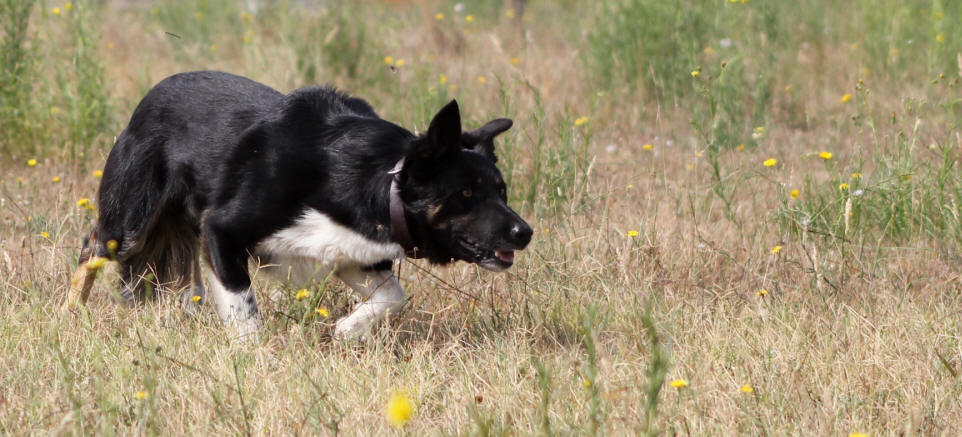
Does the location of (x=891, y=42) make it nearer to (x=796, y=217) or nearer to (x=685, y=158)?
(x=685, y=158)

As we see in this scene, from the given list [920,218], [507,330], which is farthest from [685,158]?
[507,330]

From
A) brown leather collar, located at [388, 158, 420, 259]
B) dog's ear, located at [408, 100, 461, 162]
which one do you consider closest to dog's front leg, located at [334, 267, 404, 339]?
brown leather collar, located at [388, 158, 420, 259]

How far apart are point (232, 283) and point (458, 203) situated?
35.6 inches

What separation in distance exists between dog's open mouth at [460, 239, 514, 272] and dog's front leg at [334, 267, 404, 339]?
0.42 metres

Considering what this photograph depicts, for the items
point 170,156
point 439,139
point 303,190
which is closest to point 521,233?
point 439,139

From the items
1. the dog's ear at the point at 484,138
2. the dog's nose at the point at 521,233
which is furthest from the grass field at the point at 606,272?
the dog's ear at the point at 484,138

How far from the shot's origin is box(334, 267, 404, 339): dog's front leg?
4.05 m

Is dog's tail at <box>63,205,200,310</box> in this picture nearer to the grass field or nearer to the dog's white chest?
the grass field

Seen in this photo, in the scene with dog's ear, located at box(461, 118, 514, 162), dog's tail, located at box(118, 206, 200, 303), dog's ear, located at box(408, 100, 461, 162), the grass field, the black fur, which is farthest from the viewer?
dog's tail, located at box(118, 206, 200, 303)

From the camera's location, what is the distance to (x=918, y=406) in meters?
3.34

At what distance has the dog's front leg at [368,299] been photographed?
4.05m

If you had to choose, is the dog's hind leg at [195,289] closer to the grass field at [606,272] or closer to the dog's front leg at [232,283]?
the grass field at [606,272]

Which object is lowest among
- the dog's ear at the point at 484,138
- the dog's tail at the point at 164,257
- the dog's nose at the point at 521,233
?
the dog's tail at the point at 164,257

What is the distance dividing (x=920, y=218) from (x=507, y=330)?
2.09m
